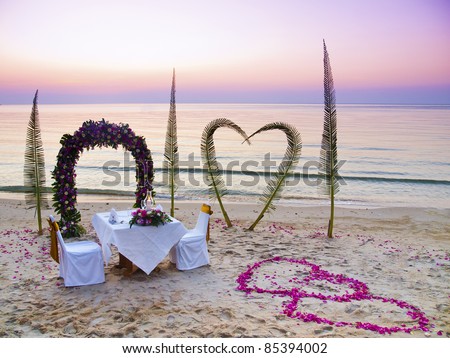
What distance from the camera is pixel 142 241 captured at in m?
6.82

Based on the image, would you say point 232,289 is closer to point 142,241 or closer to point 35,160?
point 142,241

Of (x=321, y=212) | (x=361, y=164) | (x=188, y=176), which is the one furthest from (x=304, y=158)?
(x=321, y=212)

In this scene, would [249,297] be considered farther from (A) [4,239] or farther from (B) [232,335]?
(A) [4,239]

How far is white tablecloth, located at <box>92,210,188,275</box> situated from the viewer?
21.9ft

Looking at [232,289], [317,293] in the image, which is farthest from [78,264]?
[317,293]

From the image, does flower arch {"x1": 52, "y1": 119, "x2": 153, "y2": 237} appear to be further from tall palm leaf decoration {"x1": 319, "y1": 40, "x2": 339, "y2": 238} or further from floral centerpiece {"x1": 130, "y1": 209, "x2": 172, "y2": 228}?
tall palm leaf decoration {"x1": 319, "y1": 40, "x2": 339, "y2": 238}

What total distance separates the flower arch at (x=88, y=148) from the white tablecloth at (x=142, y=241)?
6.47ft

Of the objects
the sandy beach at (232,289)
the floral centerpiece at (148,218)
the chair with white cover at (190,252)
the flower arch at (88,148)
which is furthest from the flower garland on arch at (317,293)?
the flower arch at (88,148)

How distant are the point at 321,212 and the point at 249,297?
7693mm

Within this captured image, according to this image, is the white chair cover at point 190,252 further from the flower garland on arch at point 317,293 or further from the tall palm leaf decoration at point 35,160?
the tall palm leaf decoration at point 35,160

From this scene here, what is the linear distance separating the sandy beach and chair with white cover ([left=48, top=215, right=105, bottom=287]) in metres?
0.15

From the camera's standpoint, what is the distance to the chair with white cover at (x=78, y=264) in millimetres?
6430

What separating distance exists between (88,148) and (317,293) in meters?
5.28
